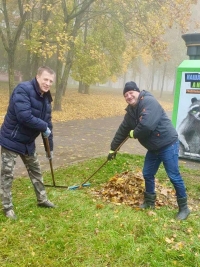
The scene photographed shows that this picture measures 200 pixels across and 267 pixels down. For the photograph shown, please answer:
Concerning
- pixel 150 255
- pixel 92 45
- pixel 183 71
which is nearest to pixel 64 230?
pixel 150 255

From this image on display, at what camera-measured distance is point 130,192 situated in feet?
17.3

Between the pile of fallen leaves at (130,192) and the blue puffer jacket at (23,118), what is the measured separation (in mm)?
1664

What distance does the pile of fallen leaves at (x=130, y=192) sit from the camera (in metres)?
5.08

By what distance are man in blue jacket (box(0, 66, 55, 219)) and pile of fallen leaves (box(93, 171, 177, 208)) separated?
160 cm

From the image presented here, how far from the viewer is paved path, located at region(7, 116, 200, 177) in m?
7.55

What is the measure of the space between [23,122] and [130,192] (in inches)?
88.7

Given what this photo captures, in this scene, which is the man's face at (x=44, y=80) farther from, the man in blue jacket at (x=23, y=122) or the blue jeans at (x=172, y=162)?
the blue jeans at (x=172, y=162)

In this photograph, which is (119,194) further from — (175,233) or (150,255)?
(150,255)

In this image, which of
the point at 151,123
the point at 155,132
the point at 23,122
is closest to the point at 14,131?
the point at 23,122

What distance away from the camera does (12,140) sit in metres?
4.08

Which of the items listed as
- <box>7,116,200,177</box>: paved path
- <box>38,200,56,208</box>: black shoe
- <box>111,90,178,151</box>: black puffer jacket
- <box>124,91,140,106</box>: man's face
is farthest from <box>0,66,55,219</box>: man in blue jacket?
<box>7,116,200,177</box>: paved path

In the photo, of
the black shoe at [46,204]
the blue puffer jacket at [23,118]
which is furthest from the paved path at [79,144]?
the blue puffer jacket at [23,118]

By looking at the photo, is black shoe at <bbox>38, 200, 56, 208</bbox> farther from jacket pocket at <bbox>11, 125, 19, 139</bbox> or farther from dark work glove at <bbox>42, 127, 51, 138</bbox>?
jacket pocket at <bbox>11, 125, 19, 139</bbox>

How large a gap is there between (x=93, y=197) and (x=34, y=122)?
1839 millimetres
